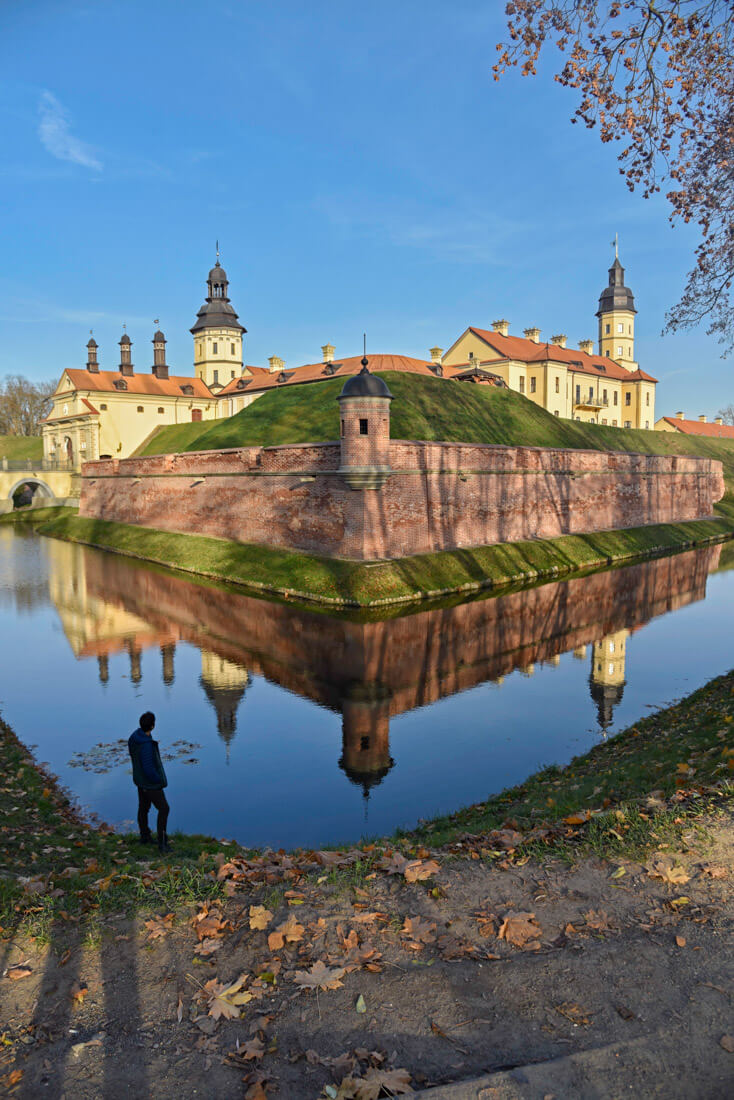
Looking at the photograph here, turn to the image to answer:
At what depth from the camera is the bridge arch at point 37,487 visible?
57156 mm

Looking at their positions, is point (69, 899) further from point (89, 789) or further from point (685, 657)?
point (685, 657)

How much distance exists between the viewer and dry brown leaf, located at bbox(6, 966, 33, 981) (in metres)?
4.54

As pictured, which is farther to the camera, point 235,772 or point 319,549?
point 319,549

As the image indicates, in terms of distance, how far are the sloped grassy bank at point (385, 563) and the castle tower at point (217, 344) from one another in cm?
3475

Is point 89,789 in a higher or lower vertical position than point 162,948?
lower

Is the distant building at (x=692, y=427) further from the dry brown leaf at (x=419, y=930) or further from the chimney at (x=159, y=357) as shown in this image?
the dry brown leaf at (x=419, y=930)

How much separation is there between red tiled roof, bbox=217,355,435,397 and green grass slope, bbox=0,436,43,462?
24.4 metres

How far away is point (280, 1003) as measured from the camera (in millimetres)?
A: 4285

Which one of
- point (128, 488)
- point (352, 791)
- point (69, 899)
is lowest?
point (352, 791)

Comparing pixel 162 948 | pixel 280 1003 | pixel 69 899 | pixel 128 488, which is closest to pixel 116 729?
pixel 69 899

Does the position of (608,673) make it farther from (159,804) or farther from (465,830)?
(159,804)

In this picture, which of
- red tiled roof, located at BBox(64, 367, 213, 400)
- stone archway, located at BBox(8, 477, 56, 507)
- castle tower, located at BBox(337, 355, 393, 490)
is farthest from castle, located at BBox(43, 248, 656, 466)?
castle tower, located at BBox(337, 355, 393, 490)

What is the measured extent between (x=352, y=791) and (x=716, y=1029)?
6.76 meters

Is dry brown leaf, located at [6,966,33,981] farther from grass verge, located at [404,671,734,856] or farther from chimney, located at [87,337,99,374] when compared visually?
chimney, located at [87,337,99,374]
